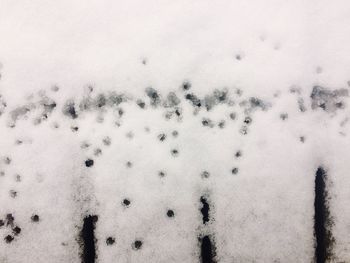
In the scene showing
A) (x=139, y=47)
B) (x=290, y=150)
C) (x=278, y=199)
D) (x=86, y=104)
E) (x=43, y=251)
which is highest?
(x=139, y=47)

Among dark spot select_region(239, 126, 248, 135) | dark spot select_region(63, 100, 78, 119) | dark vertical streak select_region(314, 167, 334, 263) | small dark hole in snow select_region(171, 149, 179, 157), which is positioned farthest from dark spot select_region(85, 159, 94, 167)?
dark vertical streak select_region(314, 167, 334, 263)

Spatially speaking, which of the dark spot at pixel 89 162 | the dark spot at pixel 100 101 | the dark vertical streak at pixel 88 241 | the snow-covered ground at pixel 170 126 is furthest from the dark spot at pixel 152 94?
the dark vertical streak at pixel 88 241

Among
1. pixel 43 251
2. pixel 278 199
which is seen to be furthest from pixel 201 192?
pixel 43 251

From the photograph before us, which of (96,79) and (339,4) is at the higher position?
(339,4)

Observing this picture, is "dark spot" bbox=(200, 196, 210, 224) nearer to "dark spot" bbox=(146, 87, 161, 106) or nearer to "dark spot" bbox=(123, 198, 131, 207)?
"dark spot" bbox=(123, 198, 131, 207)

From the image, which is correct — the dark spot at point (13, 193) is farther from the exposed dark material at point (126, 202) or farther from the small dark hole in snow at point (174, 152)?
the small dark hole in snow at point (174, 152)

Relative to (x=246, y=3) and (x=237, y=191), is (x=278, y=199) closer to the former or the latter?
(x=237, y=191)
